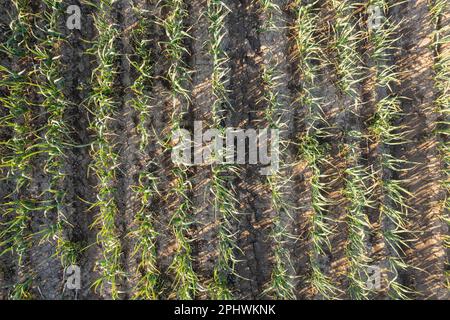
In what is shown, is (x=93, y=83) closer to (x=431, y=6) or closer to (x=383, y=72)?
(x=383, y=72)

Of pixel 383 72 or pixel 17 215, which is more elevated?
pixel 383 72

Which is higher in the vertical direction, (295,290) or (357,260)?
(357,260)

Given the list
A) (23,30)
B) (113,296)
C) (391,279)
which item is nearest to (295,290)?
(391,279)

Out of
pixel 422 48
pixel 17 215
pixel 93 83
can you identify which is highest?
pixel 422 48

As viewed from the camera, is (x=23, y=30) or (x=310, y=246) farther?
(x=310, y=246)

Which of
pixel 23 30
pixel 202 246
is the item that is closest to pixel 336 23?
pixel 202 246

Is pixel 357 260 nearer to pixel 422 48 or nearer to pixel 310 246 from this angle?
pixel 310 246
